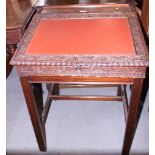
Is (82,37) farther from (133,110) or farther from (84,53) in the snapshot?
(133,110)

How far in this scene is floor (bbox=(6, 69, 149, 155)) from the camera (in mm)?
1327

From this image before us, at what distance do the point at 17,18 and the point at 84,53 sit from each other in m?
0.59

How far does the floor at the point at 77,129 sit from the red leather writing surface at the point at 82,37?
0.68 metres

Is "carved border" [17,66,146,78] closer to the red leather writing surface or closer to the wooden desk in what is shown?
the red leather writing surface

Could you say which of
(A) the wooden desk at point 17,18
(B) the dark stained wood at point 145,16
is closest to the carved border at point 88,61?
(A) the wooden desk at point 17,18

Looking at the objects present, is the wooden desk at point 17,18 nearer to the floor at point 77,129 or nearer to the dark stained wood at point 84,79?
the dark stained wood at point 84,79

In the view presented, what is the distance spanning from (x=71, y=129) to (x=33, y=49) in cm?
69

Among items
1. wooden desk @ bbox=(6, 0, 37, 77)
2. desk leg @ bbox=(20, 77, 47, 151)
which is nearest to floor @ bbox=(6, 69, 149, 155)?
desk leg @ bbox=(20, 77, 47, 151)

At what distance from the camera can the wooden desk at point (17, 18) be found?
1207 mm

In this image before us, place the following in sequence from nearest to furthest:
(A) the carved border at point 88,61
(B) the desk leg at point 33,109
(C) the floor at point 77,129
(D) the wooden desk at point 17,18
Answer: (A) the carved border at point 88,61
(B) the desk leg at point 33,109
(D) the wooden desk at point 17,18
(C) the floor at point 77,129

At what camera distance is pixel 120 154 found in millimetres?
1297

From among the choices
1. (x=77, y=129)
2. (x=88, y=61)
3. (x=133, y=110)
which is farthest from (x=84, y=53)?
(x=77, y=129)

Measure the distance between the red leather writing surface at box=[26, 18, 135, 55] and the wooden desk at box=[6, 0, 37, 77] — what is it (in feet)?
0.51

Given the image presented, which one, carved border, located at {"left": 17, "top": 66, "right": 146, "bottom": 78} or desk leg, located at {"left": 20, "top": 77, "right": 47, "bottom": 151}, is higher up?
carved border, located at {"left": 17, "top": 66, "right": 146, "bottom": 78}
